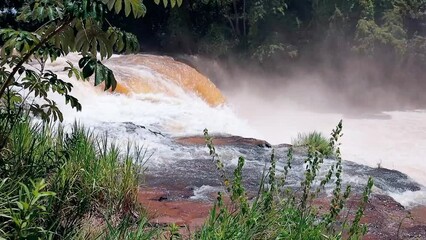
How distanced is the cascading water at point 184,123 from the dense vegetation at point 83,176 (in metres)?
1.91

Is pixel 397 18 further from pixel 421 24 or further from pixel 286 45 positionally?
pixel 286 45

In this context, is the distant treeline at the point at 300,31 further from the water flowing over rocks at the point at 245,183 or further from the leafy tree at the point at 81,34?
the leafy tree at the point at 81,34

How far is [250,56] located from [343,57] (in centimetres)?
325

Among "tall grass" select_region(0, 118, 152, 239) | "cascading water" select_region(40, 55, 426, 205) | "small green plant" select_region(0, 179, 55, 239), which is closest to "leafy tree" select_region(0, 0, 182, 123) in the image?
"small green plant" select_region(0, 179, 55, 239)

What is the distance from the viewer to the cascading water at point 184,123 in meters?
6.71

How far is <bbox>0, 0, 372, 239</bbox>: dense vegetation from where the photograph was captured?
2.39m

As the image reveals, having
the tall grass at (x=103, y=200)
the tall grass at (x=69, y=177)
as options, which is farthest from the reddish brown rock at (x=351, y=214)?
the tall grass at (x=103, y=200)

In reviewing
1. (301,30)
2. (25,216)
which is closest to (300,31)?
(301,30)

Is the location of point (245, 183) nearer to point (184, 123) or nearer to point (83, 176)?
point (83, 176)

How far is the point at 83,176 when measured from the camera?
359cm

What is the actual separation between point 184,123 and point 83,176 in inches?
261

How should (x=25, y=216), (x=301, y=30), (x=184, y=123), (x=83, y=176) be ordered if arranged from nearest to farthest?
(x=25, y=216) < (x=83, y=176) < (x=184, y=123) < (x=301, y=30)

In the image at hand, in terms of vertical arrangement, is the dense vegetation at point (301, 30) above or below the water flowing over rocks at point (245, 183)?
above

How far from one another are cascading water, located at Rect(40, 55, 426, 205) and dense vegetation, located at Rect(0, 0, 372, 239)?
6.27 ft
